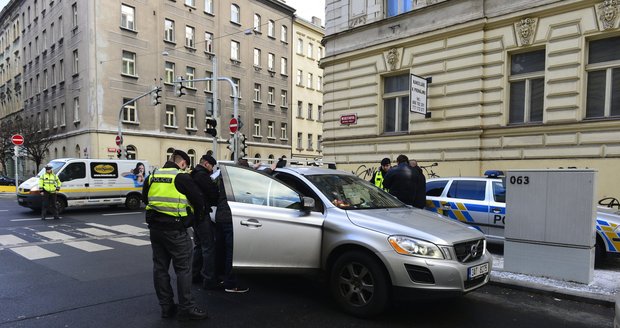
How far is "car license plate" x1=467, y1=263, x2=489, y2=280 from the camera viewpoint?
4266mm

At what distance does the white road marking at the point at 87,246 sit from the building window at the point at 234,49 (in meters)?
31.9

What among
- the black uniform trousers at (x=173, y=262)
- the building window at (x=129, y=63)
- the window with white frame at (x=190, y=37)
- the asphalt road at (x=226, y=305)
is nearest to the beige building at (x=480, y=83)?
the asphalt road at (x=226, y=305)

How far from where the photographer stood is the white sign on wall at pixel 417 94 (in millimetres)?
13086

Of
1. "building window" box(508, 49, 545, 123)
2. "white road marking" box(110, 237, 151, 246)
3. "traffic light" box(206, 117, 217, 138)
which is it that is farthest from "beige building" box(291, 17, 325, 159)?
"white road marking" box(110, 237, 151, 246)

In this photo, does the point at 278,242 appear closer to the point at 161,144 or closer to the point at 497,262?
the point at 497,262

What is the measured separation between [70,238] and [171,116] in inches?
1008

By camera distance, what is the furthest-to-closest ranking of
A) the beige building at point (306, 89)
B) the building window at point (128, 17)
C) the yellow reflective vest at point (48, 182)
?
the beige building at point (306, 89), the building window at point (128, 17), the yellow reflective vest at point (48, 182)

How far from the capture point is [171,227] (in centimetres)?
427

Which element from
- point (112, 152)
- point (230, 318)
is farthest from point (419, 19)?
point (112, 152)

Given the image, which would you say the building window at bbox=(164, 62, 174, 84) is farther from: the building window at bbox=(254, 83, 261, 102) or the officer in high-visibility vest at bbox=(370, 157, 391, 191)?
the officer in high-visibility vest at bbox=(370, 157, 391, 191)

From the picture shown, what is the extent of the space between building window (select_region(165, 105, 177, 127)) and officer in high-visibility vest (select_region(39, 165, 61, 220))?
20569 mm

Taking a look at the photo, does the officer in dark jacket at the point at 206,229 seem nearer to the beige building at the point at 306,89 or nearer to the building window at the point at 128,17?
the building window at the point at 128,17

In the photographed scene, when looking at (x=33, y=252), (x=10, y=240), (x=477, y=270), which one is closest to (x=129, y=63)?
(x=10, y=240)

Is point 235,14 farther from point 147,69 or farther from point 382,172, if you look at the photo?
point 382,172
